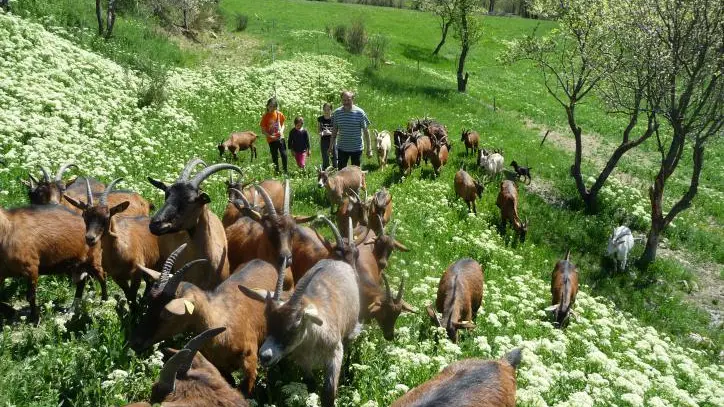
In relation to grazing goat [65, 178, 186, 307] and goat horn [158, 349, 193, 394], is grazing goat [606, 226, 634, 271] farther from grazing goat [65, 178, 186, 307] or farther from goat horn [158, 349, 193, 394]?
A: goat horn [158, 349, 193, 394]

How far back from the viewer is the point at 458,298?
25.5 ft

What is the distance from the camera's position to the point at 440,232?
11.6 meters


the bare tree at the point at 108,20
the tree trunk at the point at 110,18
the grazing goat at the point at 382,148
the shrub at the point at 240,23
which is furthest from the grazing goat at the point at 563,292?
the shrub at the point at 240,23

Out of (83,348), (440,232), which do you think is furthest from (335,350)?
(440,232)

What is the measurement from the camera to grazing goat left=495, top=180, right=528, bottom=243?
43.6ft

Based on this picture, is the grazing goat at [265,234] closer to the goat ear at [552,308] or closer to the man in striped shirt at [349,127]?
the man in striped shirt at [349,127]

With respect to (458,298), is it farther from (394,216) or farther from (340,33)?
(340,33)

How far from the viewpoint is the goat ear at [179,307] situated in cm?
465

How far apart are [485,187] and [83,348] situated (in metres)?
12.8

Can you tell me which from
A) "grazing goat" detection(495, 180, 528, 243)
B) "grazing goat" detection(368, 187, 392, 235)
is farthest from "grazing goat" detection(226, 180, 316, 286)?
"grazing goat" detection(495, 180, 528, 243)

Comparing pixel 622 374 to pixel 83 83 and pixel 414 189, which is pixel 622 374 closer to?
pixel 414 189

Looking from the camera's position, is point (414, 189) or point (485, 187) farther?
point (485, 187)

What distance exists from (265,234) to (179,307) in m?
2.50

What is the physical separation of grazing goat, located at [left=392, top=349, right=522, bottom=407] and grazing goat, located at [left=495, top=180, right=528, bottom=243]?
27.7 feet
